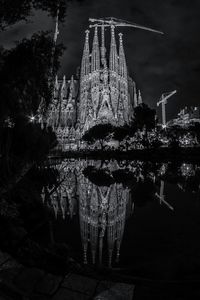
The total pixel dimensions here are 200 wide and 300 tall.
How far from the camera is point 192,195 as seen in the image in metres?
11.8

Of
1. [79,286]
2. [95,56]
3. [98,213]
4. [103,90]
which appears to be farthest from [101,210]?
[95,56]

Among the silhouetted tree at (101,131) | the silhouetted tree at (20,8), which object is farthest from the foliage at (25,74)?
the silhouetted tree at (101,131)

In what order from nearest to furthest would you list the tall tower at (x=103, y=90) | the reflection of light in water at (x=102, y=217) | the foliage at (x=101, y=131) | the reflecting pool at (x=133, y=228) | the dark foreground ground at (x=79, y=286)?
the dark foreground ground at (x=79, y=286), the reflecting pool at (x=133, y=228), the reflection of light in water at (x=102, y=217), the foliage at (x=101, y=131), the tall tower at (x=103, y=90)

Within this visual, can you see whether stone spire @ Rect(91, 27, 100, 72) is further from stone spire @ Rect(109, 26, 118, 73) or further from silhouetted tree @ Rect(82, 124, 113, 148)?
silhouetted tree @ Rect(82, 124, 113, 148)

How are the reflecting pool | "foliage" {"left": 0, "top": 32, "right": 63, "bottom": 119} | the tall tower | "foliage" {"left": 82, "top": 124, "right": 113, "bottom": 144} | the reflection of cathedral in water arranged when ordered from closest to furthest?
the reflecting pool → the reflection of cathedral in water → "foliage" {"left": 0, "top": 32, "right": 63, "bottom": 119} → "foliage" {"left": 82, "top": 124, "right": 113, "bottom": 144} → the tall tower

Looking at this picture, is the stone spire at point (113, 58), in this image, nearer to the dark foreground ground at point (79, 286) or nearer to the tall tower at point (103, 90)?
the tall tower at point (103, 90)

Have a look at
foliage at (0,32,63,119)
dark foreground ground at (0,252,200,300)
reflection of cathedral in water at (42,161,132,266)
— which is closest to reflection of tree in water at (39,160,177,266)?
reflection of cathedral in water at (42,161,132,266)

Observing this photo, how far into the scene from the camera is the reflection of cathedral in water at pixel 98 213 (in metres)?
5.75

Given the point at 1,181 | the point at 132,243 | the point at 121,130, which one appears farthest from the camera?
the point at 121,130

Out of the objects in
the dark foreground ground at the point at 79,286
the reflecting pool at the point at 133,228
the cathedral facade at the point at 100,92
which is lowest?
the reflecting pool at the point at 133,228

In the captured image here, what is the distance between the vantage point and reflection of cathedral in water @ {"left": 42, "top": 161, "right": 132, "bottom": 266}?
18.9ft

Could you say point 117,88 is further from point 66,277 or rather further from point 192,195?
point 66,277

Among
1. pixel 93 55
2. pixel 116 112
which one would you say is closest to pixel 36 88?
pixel 116 112

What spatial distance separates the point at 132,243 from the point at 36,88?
712cm
